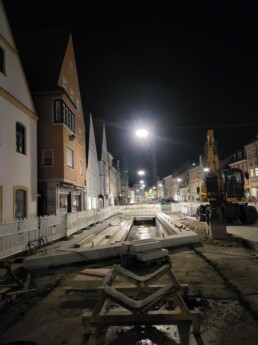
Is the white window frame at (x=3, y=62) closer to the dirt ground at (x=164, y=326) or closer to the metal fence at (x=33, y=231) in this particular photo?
the metal fence at (x=33, y=231)

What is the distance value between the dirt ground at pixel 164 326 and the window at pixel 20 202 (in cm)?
707

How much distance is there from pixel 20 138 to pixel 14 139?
1.45 m

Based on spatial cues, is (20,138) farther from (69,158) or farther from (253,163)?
(253,163)

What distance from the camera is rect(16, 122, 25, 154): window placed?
50.4 ft

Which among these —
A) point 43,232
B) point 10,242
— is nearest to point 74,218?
point 43,232

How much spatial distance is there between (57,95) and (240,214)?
15252mm

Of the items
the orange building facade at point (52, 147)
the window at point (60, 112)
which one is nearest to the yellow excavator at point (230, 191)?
the orange building facade at point (52, 147)

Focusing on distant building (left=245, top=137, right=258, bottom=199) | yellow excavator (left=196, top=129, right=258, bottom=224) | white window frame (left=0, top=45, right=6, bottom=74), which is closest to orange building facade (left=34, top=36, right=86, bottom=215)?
white window frame (left=0, top=45, right=6, bottom=74)

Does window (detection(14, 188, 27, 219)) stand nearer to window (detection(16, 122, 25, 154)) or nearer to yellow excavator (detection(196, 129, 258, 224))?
window (detection(16, 122, 25, 154))

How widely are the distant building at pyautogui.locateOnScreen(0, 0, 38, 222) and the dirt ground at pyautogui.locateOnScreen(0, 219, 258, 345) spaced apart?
650 centimetres

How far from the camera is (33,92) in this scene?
19.2 metres

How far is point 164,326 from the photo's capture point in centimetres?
448

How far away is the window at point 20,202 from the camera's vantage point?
48.3 ft

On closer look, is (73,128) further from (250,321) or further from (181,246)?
(250,321)
